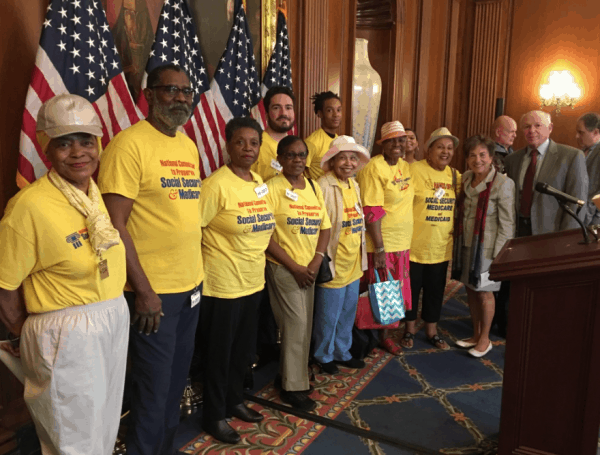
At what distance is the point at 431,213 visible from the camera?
382 cm

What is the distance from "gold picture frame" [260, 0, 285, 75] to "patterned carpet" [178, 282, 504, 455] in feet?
7.81

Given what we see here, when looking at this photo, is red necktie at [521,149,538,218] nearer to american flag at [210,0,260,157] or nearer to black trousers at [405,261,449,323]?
black trousers at [405,261,449,323]

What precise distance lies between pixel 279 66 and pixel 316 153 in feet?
2.77

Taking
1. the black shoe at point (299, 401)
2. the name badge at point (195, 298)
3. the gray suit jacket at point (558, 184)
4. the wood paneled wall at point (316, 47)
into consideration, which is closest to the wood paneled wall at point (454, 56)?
the wood paneled wall at point (316, 47)

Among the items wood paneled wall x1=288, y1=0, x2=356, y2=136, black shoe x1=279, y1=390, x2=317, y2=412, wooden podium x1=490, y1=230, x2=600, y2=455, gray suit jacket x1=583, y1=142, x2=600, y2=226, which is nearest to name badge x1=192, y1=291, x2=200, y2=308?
black shoe x1=279, y1=390, x2=317, y2=412

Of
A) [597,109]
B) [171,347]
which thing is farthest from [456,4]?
[171,347]

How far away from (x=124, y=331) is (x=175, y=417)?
73cm

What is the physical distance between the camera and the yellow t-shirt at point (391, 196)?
351cm

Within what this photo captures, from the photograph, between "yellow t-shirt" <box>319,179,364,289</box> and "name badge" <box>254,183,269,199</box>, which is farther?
"yellow t-shirt" <box>319,179,364,289</box>

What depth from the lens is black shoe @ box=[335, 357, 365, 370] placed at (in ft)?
11.6

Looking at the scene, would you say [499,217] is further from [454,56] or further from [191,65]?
[454,56]

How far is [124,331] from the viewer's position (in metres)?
1.83

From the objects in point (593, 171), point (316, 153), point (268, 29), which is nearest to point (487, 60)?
point (593, 171)

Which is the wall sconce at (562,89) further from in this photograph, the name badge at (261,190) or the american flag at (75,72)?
the american flag at (75,72)
